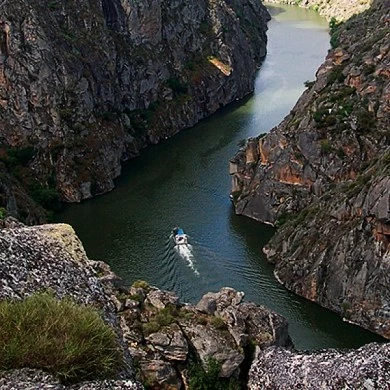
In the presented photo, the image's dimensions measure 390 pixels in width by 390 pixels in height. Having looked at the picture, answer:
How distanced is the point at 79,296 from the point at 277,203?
161ft

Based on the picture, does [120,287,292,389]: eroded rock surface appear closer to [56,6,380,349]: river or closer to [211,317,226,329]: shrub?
[211,317,226,329]: shrub

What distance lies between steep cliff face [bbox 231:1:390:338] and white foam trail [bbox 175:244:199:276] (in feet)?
19.8

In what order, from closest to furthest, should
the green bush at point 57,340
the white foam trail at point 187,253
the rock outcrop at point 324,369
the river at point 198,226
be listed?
the green bush at point 57,340, the rock outcrop at point 324,369, the river at point 198,226, the white foam trail at point 187,253

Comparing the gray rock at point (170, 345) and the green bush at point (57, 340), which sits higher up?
the green bush at point (57, 340)

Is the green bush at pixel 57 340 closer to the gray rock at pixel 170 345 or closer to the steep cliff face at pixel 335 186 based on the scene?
the gray rock at pixel 170 345

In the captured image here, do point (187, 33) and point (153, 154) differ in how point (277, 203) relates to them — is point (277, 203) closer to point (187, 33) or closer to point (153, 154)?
point (153, 154)

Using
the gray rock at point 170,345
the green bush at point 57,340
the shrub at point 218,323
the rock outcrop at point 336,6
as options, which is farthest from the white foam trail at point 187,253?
the rock outcrop at point 336,6

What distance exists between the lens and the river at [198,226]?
142ft

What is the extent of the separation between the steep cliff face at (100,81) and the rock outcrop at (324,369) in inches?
2283

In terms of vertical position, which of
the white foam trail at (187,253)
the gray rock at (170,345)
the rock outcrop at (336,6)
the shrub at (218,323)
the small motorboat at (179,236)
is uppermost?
the rock outcrop at (336,6)

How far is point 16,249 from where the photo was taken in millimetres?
9102

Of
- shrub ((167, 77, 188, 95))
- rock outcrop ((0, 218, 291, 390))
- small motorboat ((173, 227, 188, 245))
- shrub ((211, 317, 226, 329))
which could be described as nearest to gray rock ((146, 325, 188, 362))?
rock outcrop ((0, 218, 291, 390))

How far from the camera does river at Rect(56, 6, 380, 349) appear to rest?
43.3m

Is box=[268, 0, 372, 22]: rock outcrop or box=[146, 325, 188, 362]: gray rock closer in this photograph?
box=[146, 325, 188, 362]: gray rock
